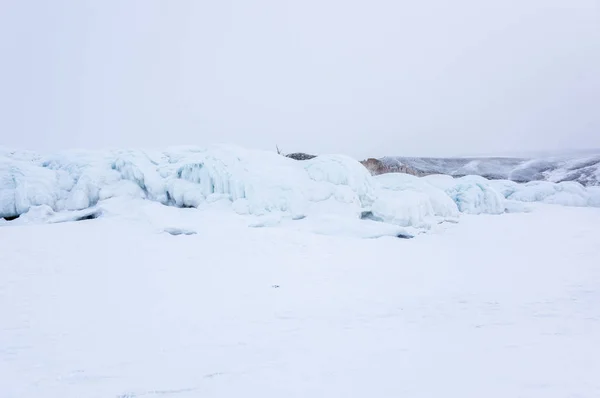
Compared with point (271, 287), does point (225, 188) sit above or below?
above

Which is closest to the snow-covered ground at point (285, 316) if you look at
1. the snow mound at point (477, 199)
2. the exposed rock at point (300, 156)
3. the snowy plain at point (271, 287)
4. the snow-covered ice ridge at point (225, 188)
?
the snowy plain at point (271, 287)

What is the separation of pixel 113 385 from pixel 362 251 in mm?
4134

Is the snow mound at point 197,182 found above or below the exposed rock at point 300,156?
A: below

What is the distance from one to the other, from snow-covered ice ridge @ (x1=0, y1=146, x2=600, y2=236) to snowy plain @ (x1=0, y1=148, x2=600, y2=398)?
44 mm

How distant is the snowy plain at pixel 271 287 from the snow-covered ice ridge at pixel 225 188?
4 cm

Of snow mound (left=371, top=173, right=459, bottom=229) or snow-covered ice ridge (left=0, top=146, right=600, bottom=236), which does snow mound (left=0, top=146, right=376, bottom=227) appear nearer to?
snow-covered ice ridge (left=0, top=146, right=600, bottom=236)

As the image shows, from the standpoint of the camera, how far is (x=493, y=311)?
3.41 m

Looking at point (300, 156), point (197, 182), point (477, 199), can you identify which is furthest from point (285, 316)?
point (300, 156)

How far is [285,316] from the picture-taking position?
10.7 ft

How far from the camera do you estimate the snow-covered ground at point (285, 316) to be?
2156 millimetres

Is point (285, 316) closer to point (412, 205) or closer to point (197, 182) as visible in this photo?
point (412, 205)

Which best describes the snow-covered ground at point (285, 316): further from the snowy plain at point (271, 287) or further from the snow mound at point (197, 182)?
the snow mound at point (197, 182)

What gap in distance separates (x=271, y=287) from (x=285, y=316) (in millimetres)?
812

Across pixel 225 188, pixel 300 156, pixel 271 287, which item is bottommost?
pixel 271 287
